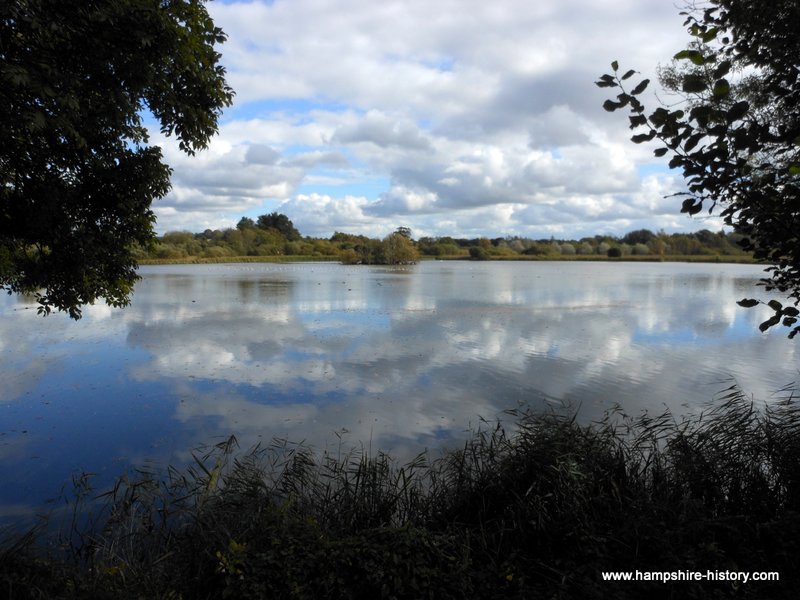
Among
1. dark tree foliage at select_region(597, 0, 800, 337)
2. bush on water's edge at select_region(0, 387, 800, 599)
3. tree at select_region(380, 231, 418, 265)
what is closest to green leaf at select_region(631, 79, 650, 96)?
dark tree foliage at select_region(597, 0, 800, 337)

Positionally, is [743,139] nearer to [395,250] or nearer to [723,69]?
[723,69]

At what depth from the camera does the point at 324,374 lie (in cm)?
1119

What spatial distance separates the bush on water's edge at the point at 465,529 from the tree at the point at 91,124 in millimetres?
2737

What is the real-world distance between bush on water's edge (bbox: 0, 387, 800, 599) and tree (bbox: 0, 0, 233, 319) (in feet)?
8.98

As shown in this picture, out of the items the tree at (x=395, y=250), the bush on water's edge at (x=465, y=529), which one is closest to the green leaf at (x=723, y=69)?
the bush on water's edge at (x=465, y=529)

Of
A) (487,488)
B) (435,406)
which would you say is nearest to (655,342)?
(435,406)

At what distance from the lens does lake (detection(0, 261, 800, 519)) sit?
24.8 ft

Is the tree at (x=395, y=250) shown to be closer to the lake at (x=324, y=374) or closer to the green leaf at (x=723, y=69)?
the lake at (x=324, y=374)

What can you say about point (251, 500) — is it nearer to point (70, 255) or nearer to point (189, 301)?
point (70, 255)

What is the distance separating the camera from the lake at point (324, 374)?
24.8 feet

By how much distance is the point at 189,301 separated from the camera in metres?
24.8

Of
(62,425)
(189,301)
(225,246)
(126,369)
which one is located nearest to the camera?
(62,425)

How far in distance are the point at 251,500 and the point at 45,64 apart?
4.01 m

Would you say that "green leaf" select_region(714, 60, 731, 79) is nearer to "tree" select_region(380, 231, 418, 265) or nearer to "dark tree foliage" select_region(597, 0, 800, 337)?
"dark tree foliage" select_region(597, 0, 800, 337)
